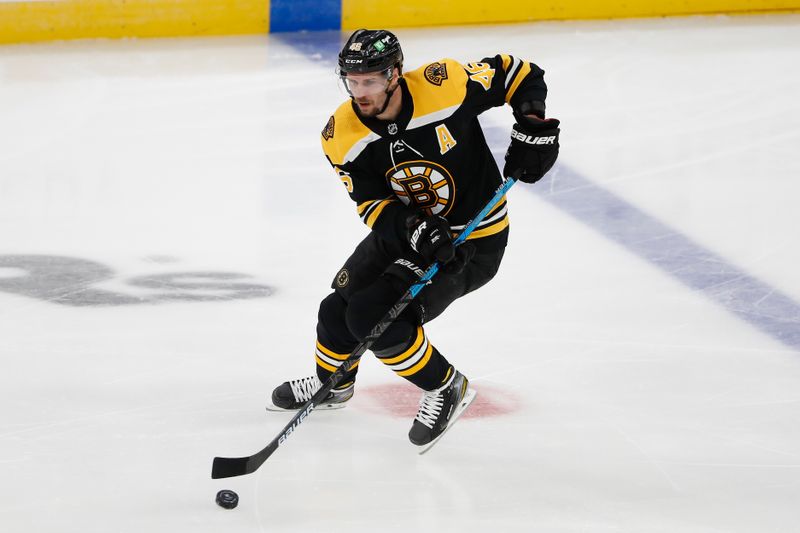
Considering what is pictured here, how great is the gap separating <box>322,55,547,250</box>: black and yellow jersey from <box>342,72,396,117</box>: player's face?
0.19 feet

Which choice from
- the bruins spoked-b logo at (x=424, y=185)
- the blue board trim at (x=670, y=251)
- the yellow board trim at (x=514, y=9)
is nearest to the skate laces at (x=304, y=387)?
the bruins spoked-b logo at (x=424, y=185)

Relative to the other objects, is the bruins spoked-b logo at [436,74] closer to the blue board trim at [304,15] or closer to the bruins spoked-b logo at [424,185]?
the bruins spoked-b logo at [424,185]

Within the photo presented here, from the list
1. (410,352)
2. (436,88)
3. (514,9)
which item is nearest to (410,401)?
(410,352)

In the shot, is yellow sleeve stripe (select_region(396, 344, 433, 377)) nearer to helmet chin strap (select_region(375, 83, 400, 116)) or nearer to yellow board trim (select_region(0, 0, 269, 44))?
helmet chin strap (select_region(375, 83, 400, 116))

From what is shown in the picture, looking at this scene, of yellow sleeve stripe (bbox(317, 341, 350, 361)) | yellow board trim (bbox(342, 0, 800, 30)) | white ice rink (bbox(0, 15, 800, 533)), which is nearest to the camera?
white ice rink (bbox(0, 15, 800, 533))

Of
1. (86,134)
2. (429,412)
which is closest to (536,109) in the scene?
(429,412)

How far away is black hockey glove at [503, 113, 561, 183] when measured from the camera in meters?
2.94

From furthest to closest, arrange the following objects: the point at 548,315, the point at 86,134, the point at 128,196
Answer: the point at 86,134 → the point at 128,196 → the point at 548,315

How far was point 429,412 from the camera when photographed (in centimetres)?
296

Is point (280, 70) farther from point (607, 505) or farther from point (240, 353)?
point (607, 505)

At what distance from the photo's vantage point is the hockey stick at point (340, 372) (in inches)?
107

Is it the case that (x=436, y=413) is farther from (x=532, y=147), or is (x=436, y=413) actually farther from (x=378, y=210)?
(x=532, y=147)

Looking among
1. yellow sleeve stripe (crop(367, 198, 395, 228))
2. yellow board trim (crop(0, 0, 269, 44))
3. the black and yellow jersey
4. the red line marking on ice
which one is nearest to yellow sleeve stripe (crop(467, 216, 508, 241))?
the black and yellow jersey

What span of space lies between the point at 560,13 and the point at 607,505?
16.7 ft
